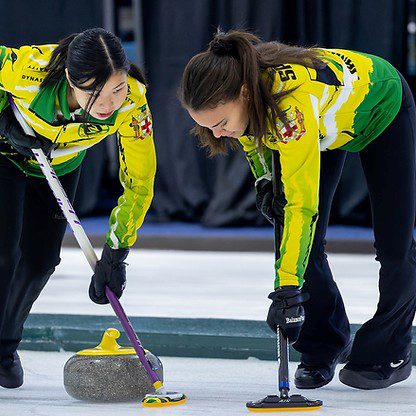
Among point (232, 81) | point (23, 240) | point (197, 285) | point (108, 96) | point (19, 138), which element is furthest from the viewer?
point (197, 285)

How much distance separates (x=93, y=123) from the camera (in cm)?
240

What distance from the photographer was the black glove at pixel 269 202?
245cm

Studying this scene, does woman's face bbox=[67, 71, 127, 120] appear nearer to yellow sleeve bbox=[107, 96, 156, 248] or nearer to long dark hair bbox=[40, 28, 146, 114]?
long dark hair bbox=[40, 28, 146, 114]

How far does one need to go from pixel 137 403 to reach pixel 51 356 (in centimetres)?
78

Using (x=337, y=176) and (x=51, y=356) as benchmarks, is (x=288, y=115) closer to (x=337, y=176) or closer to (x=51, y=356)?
(x=337, y=176)

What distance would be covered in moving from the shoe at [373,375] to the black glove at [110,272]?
62 centimetres

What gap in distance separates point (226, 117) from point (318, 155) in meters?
0.21

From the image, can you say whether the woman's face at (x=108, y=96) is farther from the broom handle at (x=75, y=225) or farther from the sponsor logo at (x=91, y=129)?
the broom handle at (x=75, y=225)

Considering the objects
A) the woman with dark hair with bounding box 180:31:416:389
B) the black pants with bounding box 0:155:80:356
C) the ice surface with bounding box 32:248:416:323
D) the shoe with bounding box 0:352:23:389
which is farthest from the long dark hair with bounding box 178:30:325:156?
the ice surface with bounding box 32:248:416:323

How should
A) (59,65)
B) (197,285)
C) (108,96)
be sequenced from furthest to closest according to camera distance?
(197,285), (59,65), (108,96)

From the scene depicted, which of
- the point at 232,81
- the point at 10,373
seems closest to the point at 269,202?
the point at 232,81

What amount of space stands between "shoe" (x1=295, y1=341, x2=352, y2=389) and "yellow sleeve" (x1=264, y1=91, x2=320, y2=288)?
45 centimetres

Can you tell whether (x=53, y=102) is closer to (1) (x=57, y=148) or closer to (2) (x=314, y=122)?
(1) (x=57, y=148)

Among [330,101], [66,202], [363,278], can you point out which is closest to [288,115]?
[330,101]
